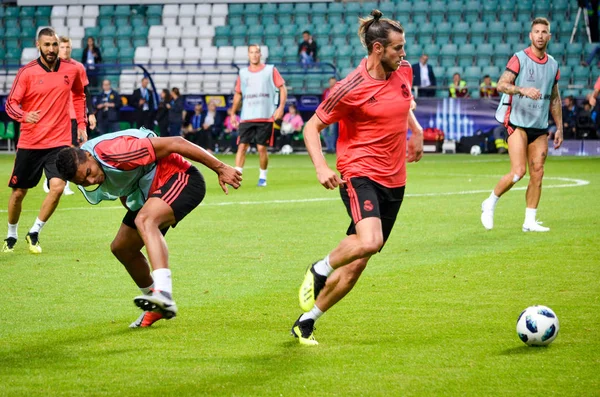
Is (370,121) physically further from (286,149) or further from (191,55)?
(191,55)

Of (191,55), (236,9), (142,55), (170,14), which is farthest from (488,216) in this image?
(170,14)

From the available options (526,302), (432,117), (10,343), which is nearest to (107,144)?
(10,343)

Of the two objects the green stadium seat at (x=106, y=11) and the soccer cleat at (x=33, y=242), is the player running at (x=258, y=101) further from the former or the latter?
the green stadium seat at (x=106, y=11)

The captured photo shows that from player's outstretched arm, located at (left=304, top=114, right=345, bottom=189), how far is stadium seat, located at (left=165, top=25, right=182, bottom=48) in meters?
Answer: 29.9

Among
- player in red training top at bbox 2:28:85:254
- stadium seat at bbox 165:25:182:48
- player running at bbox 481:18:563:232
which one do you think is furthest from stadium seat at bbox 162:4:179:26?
player running at bbox 481:18:563:232

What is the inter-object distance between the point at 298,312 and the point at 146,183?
159 centimetres

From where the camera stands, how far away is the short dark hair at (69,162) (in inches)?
263

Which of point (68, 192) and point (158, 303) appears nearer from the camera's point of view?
point (158, 303)

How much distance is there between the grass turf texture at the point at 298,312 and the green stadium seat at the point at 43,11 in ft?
84.1

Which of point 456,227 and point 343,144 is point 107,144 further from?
point 456,227

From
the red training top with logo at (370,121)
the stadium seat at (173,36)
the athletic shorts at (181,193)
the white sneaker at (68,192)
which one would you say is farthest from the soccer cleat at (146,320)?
the stadium seat at (173,36)

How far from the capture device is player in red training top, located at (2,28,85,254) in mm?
11117

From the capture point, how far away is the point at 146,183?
23.4 feet

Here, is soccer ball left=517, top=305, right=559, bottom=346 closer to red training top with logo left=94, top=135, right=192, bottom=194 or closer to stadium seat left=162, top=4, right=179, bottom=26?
red training top with logo left=94, top=135, right=192, bottom=194
